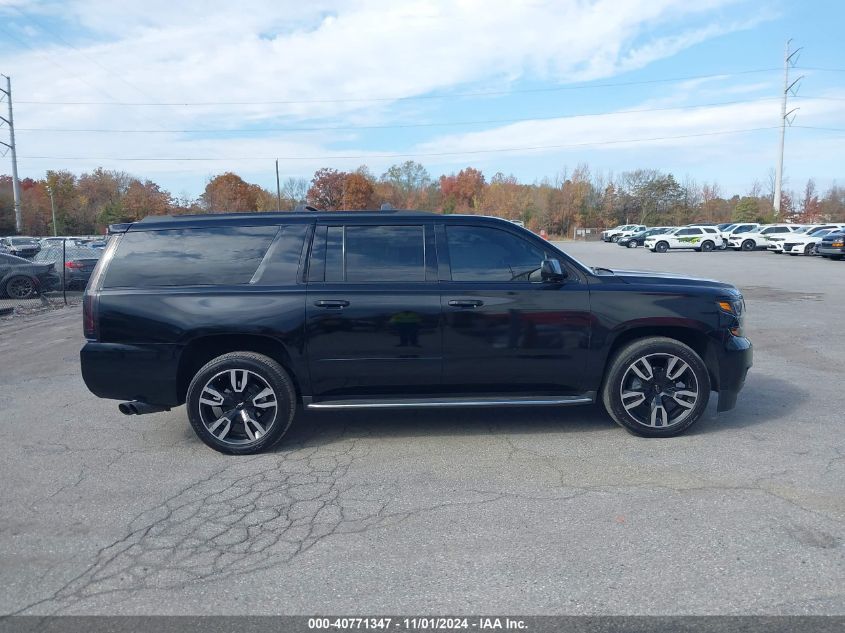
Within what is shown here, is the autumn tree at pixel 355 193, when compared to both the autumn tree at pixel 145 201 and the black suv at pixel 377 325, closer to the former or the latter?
the autumn tree at pixel 145 201

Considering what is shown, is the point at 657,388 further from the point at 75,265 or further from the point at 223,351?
the point at 75,265

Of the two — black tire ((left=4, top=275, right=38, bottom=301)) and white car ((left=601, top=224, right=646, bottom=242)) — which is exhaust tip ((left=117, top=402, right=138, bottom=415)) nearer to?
black tire ((left=4, top=275, right=38, bottom=301))

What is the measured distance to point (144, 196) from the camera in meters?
56.1

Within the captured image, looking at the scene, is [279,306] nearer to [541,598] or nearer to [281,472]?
[281,472]

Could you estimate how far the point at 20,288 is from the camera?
18.1m

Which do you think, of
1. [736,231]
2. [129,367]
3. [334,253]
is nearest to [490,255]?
[334,253]

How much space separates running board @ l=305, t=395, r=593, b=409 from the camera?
17.6 feet

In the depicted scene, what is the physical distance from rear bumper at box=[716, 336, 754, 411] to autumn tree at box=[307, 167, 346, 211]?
193ft

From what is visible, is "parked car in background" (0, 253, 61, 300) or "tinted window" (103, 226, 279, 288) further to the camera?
"parked car in background" (0, 253, 61, 300)

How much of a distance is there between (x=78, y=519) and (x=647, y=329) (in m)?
4.50

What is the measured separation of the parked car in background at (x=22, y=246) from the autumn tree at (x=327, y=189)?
27209 millimetres

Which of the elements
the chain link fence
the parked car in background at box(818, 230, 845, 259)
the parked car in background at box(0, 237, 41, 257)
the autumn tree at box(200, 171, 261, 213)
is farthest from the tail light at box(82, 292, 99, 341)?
the autumn tree at box(200, 171, 261, 213)

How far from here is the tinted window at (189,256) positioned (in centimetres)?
537

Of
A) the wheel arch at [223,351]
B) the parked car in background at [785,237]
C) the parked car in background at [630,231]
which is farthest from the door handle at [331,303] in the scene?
the parked car in background at [630,231]
